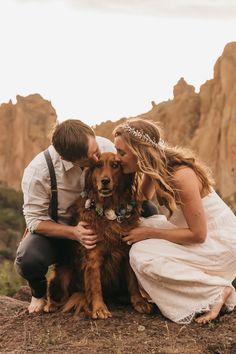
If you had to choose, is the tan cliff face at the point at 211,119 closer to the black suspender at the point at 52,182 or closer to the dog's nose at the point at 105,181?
the black suspender at the point at 52,182

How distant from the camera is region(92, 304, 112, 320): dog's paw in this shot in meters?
7.61

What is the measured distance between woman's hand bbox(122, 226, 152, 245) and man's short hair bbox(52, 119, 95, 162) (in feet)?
3.13

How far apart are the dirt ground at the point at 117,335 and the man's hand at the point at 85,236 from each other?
2.49 feet

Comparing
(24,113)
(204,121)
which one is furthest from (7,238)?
(24,113)

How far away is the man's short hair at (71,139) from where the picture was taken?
24.0 ft

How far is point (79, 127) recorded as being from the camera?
24.3ft

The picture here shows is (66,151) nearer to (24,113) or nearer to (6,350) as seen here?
(6,350)

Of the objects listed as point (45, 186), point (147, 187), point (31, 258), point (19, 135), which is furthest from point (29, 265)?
point (19, 135)

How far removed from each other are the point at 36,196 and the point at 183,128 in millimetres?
40897

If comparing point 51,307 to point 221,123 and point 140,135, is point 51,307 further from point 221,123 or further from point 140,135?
point 221,123

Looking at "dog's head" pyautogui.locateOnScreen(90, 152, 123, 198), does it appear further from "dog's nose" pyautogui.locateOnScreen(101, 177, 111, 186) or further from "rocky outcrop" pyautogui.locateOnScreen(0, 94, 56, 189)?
"rocky outcrop" pyautogui.locateOnScreen(0, 94, 56, 189)

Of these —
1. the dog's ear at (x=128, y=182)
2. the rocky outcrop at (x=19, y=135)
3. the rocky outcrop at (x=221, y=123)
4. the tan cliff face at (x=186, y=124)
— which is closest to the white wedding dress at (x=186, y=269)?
the dog's ear at (x=128, y=182)

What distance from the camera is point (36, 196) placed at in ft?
25.8

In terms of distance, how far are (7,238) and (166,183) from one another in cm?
2985
